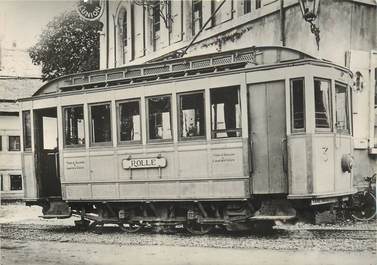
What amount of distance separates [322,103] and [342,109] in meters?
0.67

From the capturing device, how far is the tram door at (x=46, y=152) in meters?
9.88

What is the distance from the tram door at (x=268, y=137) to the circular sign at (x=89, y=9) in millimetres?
2789

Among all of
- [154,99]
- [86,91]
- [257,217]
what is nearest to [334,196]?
[257,217]

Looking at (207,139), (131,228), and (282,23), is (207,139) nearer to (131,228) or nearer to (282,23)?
(131,228)

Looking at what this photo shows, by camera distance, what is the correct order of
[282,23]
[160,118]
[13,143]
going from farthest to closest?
[13,143] → [282,23] → [160,118]

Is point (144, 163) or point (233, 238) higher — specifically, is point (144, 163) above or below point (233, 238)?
above

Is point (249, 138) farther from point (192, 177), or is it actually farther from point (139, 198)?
point (139, 198)

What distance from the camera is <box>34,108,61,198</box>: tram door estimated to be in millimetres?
9875

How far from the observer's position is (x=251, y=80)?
305 inches

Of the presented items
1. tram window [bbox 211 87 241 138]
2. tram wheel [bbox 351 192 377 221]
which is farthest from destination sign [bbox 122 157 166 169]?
tram wheel [bbox 351 192 377 221]

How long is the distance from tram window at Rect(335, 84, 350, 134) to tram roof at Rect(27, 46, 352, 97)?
32 centimetres

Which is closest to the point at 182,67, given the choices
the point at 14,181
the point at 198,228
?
the point at 198,228

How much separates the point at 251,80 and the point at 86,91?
2.86 metres

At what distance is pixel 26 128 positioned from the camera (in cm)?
997
